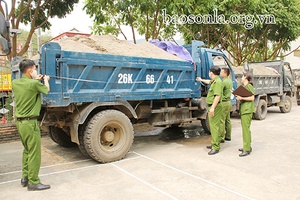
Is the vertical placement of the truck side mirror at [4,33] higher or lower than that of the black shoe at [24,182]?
higher

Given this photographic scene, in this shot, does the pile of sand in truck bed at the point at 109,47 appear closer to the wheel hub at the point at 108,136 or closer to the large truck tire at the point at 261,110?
the wheel hub at the point at 108,136

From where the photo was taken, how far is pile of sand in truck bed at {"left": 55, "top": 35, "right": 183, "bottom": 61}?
5.07 metres

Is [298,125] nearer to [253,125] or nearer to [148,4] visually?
[253,125]

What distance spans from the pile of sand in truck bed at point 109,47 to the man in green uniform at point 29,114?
51.4 inches

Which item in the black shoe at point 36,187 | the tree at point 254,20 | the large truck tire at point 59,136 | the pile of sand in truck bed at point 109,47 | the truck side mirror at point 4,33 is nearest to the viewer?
the black shoe at point 36,187

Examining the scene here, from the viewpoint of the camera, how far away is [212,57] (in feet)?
23.3

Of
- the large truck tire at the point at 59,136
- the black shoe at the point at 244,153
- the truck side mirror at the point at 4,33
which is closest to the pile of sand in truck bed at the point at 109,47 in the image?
the truck side mirror at the point at 4,33

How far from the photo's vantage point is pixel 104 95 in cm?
491

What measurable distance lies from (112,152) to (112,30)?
7.42 metres

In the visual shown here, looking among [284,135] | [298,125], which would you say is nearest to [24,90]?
[284,135]

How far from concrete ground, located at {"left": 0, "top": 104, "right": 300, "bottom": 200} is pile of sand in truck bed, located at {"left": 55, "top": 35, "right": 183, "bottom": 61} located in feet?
6.59

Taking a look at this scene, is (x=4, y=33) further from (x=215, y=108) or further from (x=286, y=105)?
(x=286, y=105)

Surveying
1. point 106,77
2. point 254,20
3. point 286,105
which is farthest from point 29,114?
point 254,20

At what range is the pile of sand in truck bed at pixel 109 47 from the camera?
507 cm
